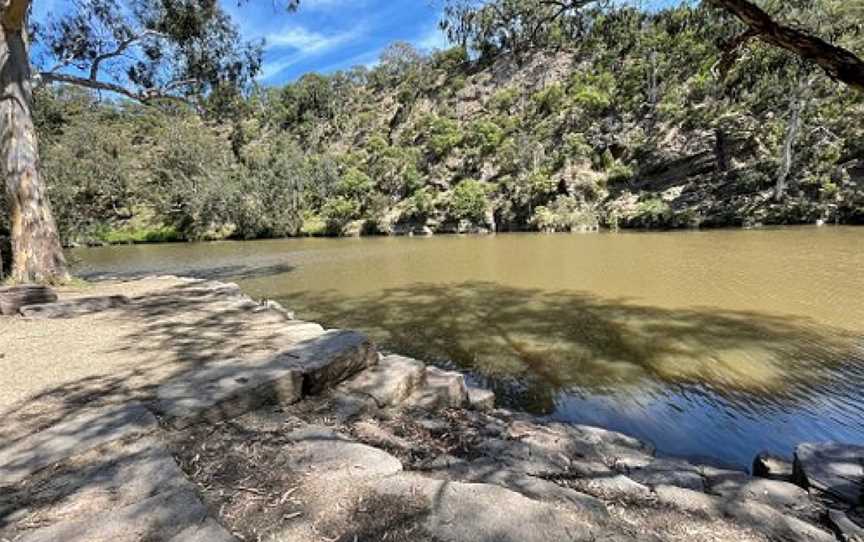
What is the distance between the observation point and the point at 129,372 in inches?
124

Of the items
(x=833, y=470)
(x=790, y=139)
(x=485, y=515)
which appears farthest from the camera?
(x=790, y=139)

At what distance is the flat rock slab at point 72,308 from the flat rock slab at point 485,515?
5.02 m

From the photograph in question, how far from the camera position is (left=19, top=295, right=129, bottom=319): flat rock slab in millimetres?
4953

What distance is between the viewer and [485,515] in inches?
63.3

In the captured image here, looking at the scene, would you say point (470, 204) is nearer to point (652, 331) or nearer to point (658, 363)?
point (652, 331)

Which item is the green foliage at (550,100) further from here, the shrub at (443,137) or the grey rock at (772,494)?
the grey rock at (772,494)

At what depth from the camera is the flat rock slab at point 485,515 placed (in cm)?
151

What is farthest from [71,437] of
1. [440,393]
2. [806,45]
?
[806,45]

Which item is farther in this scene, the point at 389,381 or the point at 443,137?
the point at 443,137

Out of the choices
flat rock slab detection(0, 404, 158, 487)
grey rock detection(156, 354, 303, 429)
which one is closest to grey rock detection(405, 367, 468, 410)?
grey rock detection(156, 354, 303, 429)

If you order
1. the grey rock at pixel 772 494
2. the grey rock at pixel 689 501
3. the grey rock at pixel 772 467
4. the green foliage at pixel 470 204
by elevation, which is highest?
the green foliage at pixel 470 204

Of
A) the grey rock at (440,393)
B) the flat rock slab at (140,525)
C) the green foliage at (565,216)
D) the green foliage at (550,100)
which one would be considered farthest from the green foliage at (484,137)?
the flat rock slab at (140,525)

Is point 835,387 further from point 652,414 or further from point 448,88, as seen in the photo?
point 448,88

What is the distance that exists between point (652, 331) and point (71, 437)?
6189mm
